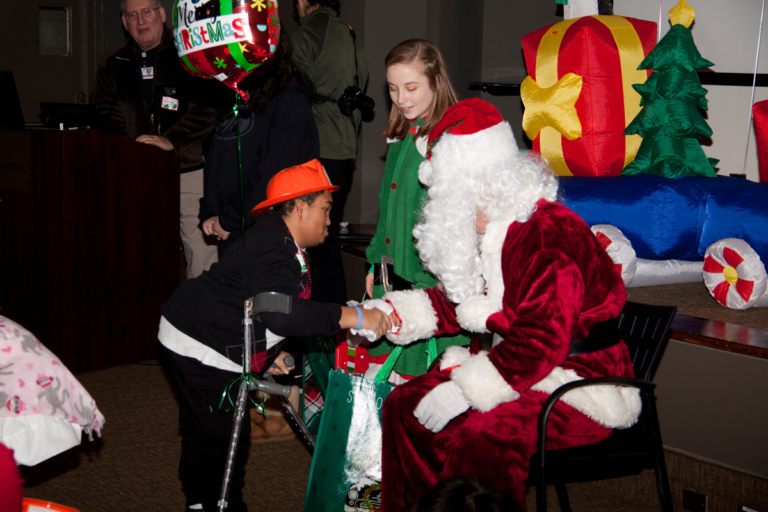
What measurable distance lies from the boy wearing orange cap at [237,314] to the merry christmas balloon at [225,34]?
0.39 metres

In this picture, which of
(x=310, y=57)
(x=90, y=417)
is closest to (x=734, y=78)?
(x=310, y=57)

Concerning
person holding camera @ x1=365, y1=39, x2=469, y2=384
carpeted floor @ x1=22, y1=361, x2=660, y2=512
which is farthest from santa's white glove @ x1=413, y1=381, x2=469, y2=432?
carpeted floor @ x1=22, y1=361, x2=660, y2=512

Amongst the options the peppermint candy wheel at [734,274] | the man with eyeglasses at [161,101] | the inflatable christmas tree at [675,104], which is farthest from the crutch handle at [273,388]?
the man with eyeglasses at [161,101]

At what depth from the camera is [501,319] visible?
179 centimetres

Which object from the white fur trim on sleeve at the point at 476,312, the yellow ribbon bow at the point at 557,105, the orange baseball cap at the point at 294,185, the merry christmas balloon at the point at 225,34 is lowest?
the white fur trim on sleeve at the point at 476,312

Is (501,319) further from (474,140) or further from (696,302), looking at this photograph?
(696,302)

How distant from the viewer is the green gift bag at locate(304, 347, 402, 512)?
2.00 m

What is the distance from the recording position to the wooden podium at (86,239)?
10.6ft

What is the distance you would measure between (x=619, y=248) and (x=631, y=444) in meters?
1.09

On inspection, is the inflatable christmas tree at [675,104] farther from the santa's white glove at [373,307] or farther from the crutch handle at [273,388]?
the crutch handle at [273,388]

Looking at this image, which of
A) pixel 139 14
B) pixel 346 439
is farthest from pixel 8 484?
pixel 139 14

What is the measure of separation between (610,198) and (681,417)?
93 centimetres

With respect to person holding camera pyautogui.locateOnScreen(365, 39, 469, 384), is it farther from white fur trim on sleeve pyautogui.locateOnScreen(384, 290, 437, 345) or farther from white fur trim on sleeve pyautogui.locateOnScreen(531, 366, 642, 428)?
white fur trim on sleeve pyautogui.locateOnScreen(531, 366, 642, 428)

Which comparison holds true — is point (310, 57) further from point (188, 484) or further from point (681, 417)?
point (681, 417)
